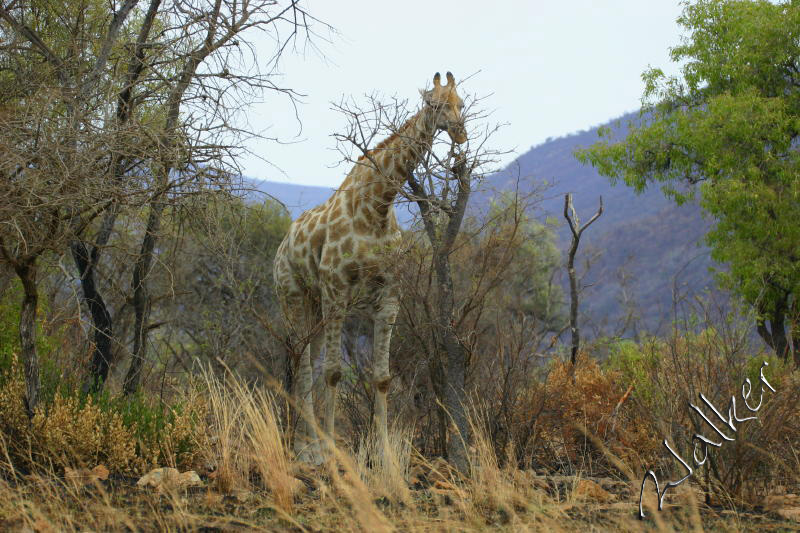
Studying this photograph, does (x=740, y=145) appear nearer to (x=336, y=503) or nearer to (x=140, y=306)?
(x=140, y=306)

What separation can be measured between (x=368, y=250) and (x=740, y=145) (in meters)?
12.5

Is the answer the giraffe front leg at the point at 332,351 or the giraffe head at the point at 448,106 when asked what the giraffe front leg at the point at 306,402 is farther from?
the giraffe head at the point at 448,106

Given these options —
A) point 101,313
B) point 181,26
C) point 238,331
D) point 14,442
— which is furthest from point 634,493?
point 238,331

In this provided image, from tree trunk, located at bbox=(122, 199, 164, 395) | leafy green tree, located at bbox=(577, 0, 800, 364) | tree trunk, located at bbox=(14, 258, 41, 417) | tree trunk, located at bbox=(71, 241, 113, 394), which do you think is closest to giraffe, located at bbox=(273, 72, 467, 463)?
tree trunk, located at bbox=(122, 199, 164, 395)

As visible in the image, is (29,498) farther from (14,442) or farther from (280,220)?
(280,220)

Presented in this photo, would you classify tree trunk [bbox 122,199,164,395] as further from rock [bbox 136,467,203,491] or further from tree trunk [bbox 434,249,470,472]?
tree trunk [bbox 434,249,470,472]

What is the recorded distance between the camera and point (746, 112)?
15906mm

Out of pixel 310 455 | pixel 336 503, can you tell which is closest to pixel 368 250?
pixel 310 455

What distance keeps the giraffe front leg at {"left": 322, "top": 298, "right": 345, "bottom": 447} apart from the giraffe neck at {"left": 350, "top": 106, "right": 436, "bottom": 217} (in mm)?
961

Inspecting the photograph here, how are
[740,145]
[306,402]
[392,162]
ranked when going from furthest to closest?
[740,145] → [306,402] → [392,162]

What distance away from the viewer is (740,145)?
16312 millimetres

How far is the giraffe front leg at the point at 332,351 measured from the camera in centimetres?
686

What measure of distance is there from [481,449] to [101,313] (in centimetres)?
431

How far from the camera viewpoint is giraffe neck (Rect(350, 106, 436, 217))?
6.22 meters
